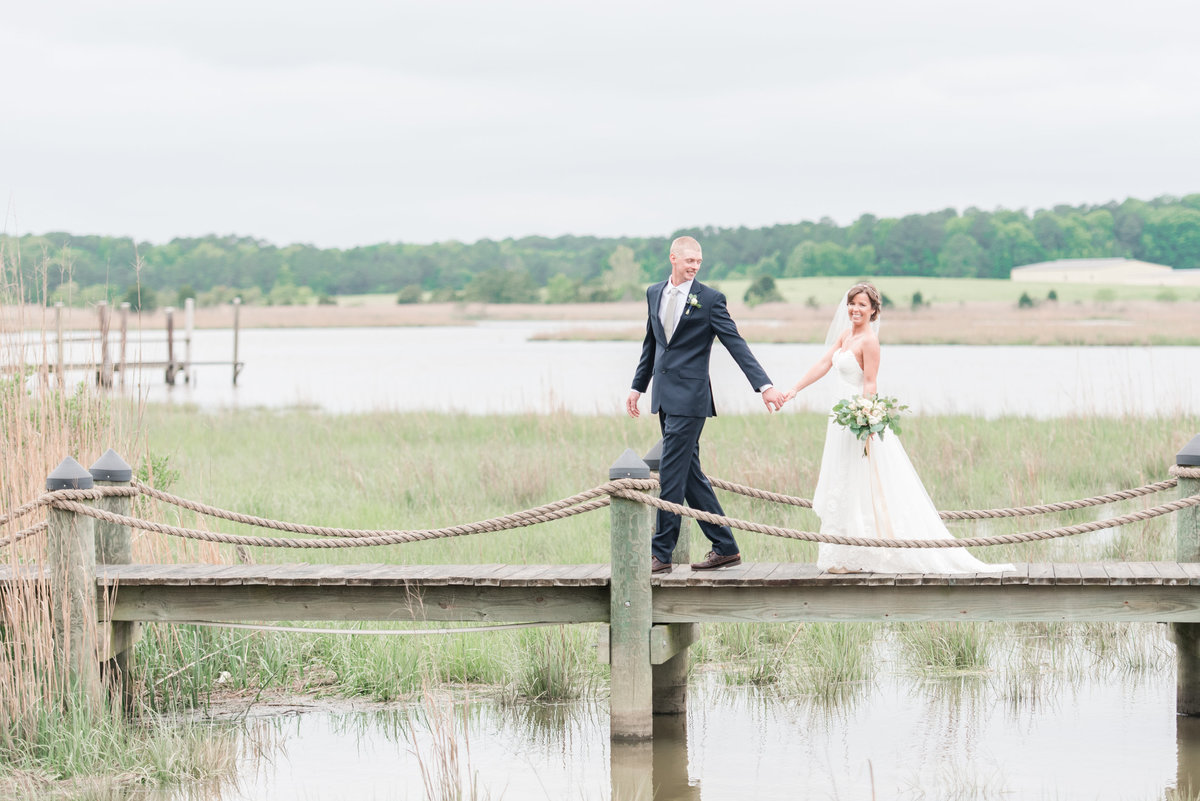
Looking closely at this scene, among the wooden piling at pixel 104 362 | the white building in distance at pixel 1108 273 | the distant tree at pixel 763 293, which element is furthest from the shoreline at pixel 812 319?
the wooden piling at pixel 104 362

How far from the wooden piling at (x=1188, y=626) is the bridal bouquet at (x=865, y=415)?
4.71 feet

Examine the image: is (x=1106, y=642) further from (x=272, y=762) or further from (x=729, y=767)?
(x=272, y=762)

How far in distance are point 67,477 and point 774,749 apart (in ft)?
12.1

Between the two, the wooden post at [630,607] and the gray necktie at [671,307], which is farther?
the gray necktie at [671,307]

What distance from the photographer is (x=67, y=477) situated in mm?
6438

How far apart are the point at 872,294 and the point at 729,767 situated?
2482 mm

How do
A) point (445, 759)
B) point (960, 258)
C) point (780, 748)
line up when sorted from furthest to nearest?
point (960, 258)
point (780, 748)
point (445, 759)

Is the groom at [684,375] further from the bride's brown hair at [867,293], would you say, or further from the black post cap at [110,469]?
the black post cap at [110,469]

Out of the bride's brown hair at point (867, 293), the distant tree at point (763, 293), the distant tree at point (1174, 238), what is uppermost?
the distant tree at point (1174, 238)

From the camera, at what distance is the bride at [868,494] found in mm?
6820

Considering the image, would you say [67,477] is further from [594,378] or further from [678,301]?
[594,378]

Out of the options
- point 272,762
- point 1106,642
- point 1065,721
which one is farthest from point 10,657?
point 1106,642

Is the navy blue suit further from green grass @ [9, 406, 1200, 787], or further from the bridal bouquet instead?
green grass @ [9, 406, 1200, 787]

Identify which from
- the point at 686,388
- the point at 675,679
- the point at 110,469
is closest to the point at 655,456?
the point at 686,388
